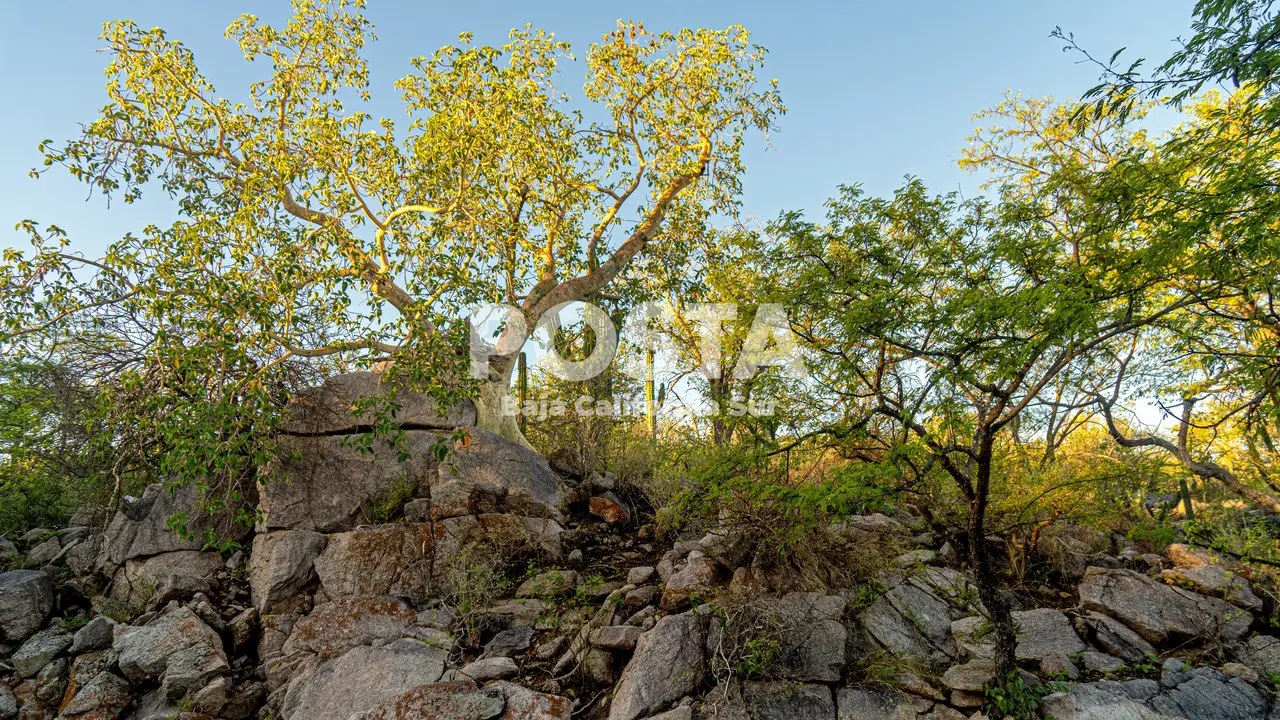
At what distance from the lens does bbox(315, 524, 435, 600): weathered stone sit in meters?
6.22

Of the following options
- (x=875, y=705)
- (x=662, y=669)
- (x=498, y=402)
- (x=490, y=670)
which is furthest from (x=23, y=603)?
(x=875, y=705)

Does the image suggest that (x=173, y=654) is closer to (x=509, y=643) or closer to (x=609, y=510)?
(x=509, y=643)

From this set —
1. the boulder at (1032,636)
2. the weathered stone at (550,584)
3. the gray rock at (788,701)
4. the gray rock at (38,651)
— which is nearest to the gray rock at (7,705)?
the gray rock at (38,651)

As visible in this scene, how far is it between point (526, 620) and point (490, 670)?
2.82 ft

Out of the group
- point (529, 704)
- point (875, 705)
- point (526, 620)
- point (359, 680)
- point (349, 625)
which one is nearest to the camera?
point (875, 705)

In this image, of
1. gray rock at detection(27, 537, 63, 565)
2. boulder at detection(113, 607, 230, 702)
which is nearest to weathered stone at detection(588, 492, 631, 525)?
boulder at detection(113, 607, 230, 702)

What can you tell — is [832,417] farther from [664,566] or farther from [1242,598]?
[1242,598]

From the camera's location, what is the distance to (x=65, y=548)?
7.16m

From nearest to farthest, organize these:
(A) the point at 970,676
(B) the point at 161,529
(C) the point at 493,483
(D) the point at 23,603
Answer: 1. (A) the point at 970,676
2. (D) the point at 23,603
3. (B) the point at 161,529
4. (C) the point at 493,483

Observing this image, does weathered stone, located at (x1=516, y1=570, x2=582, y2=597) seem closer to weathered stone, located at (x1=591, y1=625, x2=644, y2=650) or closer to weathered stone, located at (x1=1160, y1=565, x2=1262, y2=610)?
weathered stone, located at (x1=591, y1=625, x2=644, y2=650)

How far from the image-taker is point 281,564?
20.5 feet

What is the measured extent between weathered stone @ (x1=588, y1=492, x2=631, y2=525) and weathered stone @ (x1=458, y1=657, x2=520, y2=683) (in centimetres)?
300

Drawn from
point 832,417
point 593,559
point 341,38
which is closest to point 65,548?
point 593,559

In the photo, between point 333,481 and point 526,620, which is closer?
point 526,620
